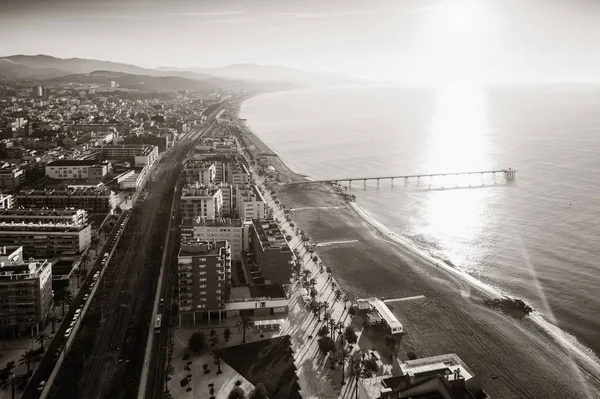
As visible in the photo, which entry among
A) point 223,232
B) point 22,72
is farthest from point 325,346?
point 22,72

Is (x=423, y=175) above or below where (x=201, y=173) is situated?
below

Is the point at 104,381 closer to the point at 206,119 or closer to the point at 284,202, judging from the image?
the point at 284,202

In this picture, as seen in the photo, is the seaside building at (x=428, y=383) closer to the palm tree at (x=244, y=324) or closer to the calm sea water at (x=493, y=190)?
the palm tree at (x=244, y=324)

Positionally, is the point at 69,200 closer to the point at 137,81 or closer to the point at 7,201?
the point at 7,201

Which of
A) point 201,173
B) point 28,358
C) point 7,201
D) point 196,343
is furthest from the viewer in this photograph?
point 201,173

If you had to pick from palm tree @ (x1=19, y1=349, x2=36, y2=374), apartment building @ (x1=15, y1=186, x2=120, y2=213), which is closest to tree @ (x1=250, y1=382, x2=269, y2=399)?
palm tree @ (x1=19, y1=349, x2=36, y2=374)

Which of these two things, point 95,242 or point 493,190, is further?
point 493,190

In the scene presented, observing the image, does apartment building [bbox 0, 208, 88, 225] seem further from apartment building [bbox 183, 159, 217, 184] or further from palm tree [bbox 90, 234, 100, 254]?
apartment building [bbox 183, 159, 217, 184]

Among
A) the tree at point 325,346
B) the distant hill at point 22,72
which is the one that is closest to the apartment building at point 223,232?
the tree at point 325,346
